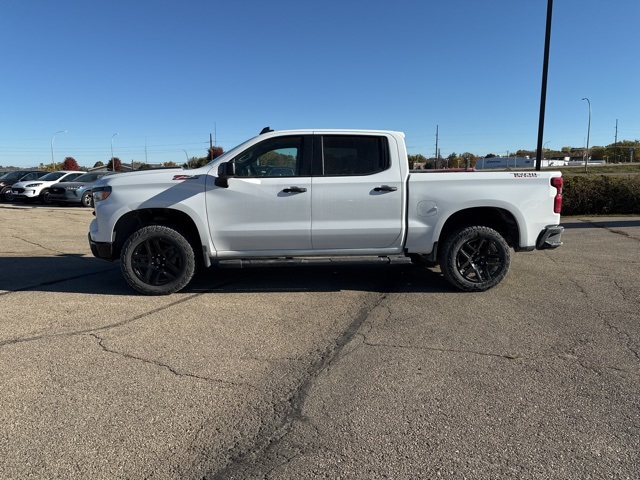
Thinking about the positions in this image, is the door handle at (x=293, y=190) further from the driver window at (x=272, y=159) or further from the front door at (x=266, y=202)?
the driver window at (x=272, y=159)

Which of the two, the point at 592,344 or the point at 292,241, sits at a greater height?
the point at 292,241

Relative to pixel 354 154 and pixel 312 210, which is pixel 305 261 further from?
pixel 354 154

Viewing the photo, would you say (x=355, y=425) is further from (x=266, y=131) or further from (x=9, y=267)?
(x=9, y=267)

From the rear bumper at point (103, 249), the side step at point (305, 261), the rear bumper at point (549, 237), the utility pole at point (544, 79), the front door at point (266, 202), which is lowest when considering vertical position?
the side step at point (305, 261)

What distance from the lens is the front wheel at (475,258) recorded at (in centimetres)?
597

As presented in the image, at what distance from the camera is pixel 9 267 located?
7805 mm

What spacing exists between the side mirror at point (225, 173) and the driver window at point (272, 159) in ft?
0.65

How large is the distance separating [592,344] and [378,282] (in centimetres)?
295

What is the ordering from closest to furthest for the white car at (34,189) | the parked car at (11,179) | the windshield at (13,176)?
1. the white car at (34,189)
2. the parked car at (11,179)
3. the windshield at (13,176)

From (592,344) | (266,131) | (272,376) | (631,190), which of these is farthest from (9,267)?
(631,190)

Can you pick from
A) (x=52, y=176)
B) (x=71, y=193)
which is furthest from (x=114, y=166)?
(x=71, y=193)

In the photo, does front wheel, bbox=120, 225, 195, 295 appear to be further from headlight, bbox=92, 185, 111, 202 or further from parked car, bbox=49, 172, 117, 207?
parked car, bbox=49, 172, 117, 207

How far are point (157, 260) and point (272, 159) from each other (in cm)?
191

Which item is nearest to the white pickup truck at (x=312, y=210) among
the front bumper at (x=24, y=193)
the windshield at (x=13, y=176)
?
the front bumper at (x=24, y=193)
